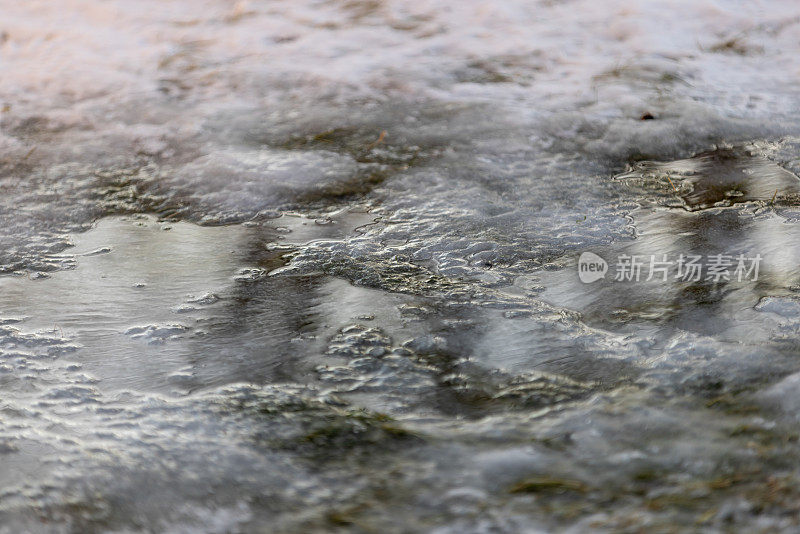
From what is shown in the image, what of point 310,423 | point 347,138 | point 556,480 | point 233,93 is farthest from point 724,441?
point 233,93

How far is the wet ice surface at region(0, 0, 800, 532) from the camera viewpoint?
4.05ft

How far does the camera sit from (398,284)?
1.84m

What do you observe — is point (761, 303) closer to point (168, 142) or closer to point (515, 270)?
point (515, 270)

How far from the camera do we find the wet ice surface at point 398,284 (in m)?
1.23

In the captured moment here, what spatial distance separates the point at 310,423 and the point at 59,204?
1.42 meters

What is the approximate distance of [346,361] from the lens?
155 centimetres
